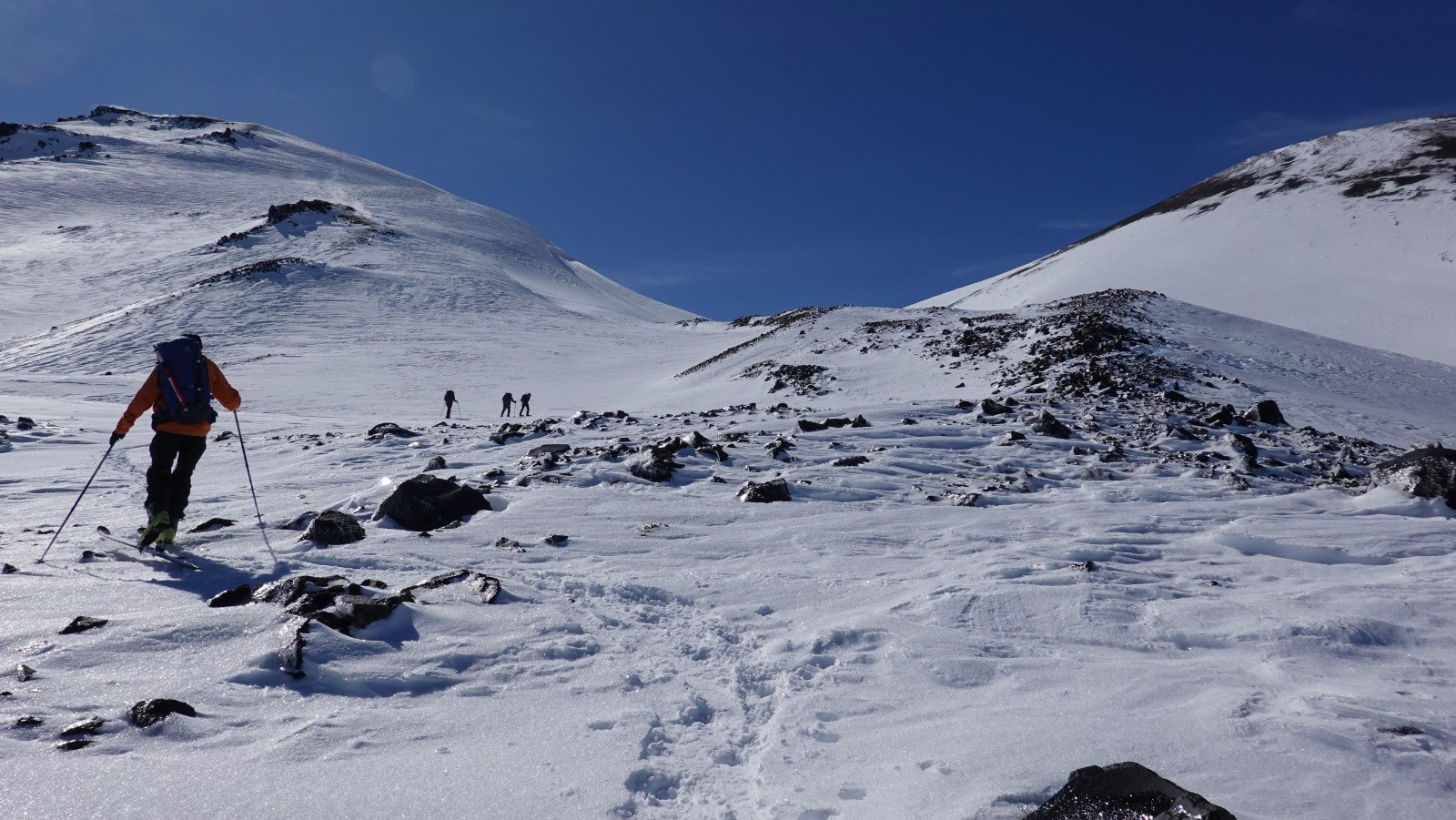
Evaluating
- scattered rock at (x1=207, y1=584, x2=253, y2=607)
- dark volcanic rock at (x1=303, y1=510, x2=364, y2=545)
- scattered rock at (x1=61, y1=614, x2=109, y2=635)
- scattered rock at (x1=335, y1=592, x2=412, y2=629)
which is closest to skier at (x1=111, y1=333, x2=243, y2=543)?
dark volcanic rock at (x1=303, y1=510, x2=364, y2=545)

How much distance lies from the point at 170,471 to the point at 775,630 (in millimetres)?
6425

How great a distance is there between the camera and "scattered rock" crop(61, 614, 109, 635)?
14.3 ft

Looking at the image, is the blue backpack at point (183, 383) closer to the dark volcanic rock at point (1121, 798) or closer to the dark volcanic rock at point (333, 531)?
the dark volcanic rock at point (333, 531)

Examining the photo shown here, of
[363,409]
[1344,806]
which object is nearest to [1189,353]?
[1344,806]

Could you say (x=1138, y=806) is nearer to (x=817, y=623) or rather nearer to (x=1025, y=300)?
(x=817, y=623)

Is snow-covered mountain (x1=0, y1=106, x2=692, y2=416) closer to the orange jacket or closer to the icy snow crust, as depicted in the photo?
the icy snow crust

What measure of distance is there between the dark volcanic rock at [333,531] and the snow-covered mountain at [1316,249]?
1722 inches

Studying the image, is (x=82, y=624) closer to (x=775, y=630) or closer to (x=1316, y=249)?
(x=775, y=630)

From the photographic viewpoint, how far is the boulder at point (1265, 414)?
13797 millimetres

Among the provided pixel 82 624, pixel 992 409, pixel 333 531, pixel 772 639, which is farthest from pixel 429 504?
pixel 992 409

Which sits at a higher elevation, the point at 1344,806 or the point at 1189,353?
the point at 1189,353

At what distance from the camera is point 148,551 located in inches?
261

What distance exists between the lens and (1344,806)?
2914 millimetres

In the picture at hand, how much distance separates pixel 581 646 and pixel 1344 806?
4045 mm
